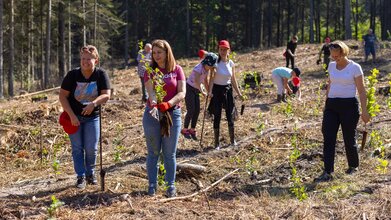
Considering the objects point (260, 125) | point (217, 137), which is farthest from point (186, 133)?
point (260, 125)

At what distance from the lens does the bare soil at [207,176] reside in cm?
491

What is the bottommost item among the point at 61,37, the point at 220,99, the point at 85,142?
the point at 85,142

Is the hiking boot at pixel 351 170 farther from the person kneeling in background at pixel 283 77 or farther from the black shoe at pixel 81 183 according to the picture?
the person kneeling in background at pixel 283 77

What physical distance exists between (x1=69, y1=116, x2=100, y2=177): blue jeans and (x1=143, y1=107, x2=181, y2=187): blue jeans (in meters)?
0.80

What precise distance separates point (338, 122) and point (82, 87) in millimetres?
3291

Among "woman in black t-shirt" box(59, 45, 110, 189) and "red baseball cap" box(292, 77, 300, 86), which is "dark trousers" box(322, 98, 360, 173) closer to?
"woman in black t-shirt" box(59, 45, 110, 189)

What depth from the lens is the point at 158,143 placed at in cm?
530

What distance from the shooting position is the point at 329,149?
20.4 ft

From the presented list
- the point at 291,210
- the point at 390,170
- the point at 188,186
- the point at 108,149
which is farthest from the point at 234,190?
the point at 108,149

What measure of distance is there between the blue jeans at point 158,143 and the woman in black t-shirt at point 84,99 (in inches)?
29.4

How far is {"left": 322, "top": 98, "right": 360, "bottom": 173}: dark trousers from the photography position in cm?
607

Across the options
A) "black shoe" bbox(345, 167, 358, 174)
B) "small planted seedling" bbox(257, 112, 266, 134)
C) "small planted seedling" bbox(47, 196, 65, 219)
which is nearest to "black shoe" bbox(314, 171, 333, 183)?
"black shoe" bbox(345, 167, 358, 174)

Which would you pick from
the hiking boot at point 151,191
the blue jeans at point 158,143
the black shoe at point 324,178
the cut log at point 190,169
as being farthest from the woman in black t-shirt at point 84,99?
the black shoe at point 324,178

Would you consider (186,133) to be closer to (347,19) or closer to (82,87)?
(82,87)
